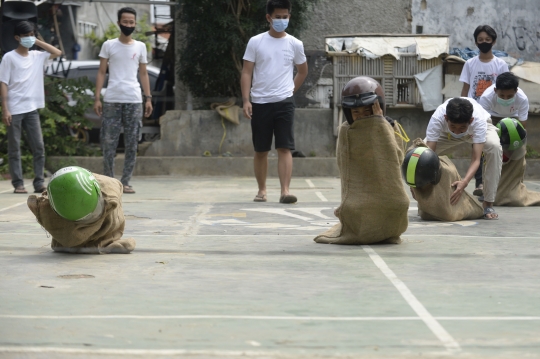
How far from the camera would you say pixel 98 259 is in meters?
5.25

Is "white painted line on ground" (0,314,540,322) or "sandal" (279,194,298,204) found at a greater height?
"white painted line on ground" (0,314,540,322)

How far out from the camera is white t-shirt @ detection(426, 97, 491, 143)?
7.24 meters

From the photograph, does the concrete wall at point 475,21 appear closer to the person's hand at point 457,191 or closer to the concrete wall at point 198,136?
the concrete wall at point 198,136

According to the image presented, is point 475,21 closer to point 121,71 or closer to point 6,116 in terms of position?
point 121,71

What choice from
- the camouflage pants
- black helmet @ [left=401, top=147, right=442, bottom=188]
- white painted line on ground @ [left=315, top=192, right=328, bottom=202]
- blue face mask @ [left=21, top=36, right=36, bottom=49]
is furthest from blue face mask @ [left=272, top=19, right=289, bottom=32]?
blue face mask @ [left=21, top=36, right=36, bottom=49]

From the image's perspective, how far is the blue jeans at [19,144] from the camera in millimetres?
9727

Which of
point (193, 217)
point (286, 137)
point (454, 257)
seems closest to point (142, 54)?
point (286, 137)

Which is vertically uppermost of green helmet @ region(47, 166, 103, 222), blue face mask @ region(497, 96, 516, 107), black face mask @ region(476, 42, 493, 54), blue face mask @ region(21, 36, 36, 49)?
blue face mask @ region(21, 36, 36, 49)

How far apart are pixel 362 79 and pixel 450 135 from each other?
221 centimetres

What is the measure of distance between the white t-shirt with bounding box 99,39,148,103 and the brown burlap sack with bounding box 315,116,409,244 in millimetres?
4547

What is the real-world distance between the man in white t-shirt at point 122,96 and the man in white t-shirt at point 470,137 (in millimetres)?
3573

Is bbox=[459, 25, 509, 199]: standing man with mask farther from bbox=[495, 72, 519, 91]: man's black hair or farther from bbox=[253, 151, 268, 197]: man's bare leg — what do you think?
bbox=[253, 151, 268, 197]: man's bare leg

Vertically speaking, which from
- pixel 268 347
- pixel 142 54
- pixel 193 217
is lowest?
pixel 193 217

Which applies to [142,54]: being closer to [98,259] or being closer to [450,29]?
[98,259]
